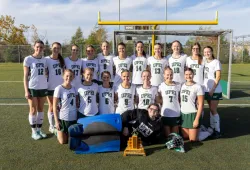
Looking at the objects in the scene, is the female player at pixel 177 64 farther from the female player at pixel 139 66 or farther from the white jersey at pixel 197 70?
the female player at pixel 139 66

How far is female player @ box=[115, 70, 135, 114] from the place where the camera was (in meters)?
4.61

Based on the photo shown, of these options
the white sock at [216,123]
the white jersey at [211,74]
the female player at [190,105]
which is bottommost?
the white sock at [216,123]

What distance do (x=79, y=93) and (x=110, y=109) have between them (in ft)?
2.06

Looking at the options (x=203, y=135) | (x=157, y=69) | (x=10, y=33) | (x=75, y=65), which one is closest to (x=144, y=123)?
(x=203, y=135)

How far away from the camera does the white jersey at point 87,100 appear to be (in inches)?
178

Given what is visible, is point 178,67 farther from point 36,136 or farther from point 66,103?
point 36,136

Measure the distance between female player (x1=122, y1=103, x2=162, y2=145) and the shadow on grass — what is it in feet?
4.94

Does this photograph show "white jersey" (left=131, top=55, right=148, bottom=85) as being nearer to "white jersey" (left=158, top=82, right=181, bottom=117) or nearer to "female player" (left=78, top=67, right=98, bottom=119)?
"white jersey" (left=158, top=82, right=181, bottom=117)

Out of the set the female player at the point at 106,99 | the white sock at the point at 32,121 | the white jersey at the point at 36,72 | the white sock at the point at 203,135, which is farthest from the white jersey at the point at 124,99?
the white sock at the point at 32,121

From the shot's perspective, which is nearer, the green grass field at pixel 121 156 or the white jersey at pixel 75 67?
the green grass field at pixel 121 156

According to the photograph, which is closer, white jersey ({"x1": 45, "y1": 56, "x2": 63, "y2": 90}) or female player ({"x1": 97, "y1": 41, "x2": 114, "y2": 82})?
white jersey ({"x1": 45, "y1": 56, "x2": 63, "y2": 90})

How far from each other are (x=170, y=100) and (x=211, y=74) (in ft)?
3.44

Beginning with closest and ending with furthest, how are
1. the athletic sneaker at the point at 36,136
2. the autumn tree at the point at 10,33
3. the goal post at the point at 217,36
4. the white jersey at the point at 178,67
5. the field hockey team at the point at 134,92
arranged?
1. the field hockey team at the point at 134,92
2. the athletic sneaker at the point at 36,136
3. the white jersey at the point at 178,67
4. the goal post at the point at 217,36
5. the autumn tree at the point at 10,33

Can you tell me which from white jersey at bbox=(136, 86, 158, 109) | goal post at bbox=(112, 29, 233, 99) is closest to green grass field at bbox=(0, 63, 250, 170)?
white jersey at bbox=(136, 86, 158, 109)
